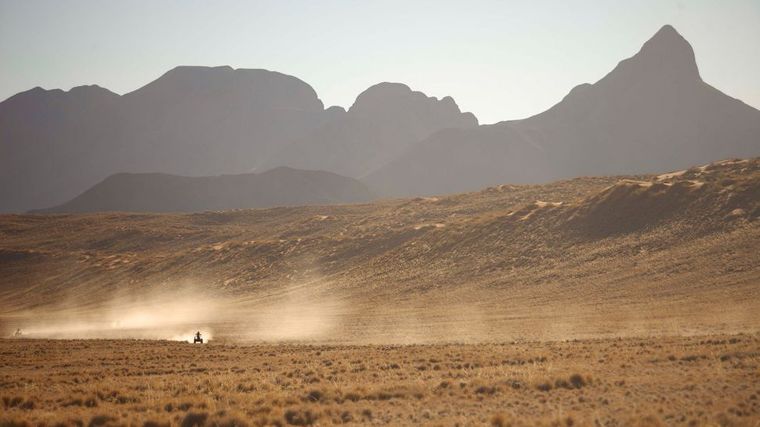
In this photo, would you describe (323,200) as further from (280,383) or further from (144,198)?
(280,383)

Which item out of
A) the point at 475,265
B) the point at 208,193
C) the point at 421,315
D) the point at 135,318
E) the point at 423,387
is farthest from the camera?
the point at 208,193

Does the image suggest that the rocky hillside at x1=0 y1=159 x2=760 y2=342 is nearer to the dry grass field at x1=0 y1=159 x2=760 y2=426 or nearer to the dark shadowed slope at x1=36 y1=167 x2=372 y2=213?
the dry grass field at x1=0 y1=159 x2=760 y2=426

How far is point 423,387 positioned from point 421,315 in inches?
941

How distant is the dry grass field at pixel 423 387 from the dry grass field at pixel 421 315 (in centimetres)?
9

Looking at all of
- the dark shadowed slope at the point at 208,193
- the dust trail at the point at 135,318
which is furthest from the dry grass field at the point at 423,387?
the dark shadowed slope at the point at 208,193

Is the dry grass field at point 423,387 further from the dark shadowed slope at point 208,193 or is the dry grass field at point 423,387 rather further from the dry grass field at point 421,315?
the dark shadowed slope at point 208,193

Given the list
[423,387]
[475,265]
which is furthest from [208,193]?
[423,387]

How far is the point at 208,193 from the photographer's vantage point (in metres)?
180

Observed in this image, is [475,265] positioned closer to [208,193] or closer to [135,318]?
[135,318]

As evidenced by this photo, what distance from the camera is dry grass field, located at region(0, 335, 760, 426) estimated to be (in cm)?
1362

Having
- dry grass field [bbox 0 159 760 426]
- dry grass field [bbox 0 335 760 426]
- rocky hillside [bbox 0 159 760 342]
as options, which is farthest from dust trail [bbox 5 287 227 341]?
dry grass field [bbox 0 335 760 426]

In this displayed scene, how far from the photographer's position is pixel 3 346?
32719 millimetres

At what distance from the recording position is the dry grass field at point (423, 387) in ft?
44.7

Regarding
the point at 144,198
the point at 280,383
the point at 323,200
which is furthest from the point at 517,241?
the point at 144,198
